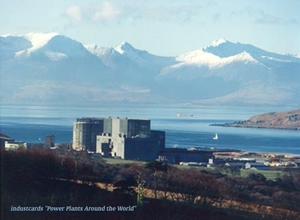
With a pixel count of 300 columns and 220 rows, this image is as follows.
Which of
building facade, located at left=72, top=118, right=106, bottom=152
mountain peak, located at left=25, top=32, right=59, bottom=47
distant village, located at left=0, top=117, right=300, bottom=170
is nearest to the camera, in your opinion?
distant village, located at left=0, top=117, right=300, bottom=170

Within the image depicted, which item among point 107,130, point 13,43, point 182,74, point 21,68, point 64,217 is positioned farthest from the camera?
point 182,74

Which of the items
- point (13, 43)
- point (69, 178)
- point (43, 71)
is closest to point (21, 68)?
point (43, 71)

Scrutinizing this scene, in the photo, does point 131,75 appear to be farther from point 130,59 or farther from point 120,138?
point 120,138

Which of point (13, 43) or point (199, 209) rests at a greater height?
point (13, 43)

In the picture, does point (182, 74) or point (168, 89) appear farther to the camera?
point (182, 74)

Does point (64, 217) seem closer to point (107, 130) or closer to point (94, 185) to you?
point (94, 185)

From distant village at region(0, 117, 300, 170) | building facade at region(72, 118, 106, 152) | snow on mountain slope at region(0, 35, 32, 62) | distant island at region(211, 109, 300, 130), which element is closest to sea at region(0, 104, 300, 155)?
distant island at region(211, 109, 300, 130)

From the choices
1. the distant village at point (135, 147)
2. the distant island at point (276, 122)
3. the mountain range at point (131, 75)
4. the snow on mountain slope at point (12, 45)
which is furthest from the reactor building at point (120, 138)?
the snow on mountain slope at point (12, 45)

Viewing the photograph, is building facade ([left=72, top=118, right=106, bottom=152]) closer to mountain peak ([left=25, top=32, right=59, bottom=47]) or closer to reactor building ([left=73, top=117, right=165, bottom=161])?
reactor building ([left=73, top=117, right=165, bottom=161])
